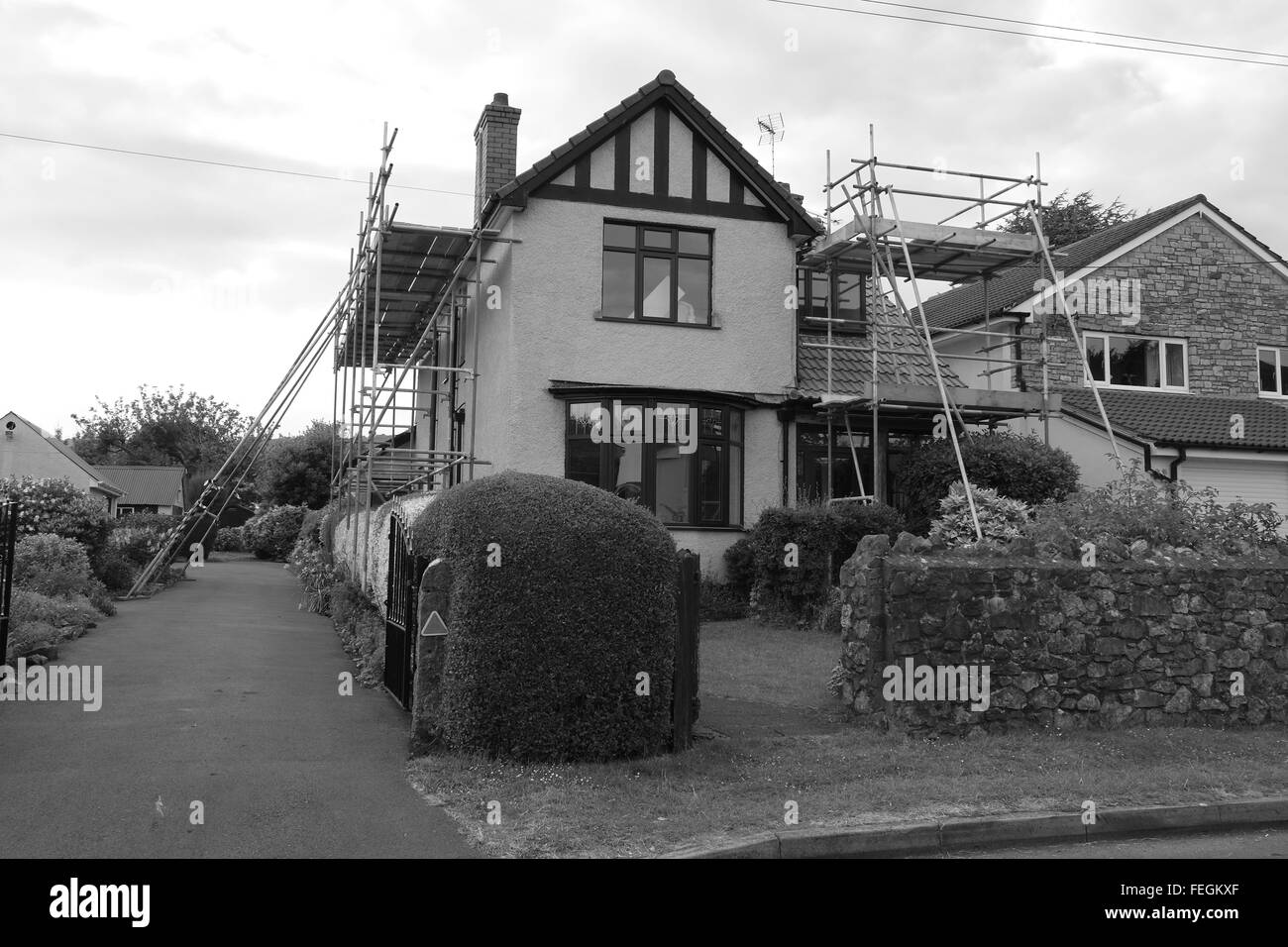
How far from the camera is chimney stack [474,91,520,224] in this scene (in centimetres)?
1927

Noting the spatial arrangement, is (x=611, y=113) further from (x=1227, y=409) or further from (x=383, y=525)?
(x=1227, y=409)

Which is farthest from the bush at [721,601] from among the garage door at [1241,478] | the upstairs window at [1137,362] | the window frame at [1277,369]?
the window frame at [1277,369]

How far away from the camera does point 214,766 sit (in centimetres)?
757

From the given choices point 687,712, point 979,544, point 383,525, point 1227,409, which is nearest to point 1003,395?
point 1227,409

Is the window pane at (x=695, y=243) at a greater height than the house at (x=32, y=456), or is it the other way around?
the window pane at (x=695, y=243)

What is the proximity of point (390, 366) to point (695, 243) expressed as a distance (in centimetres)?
542

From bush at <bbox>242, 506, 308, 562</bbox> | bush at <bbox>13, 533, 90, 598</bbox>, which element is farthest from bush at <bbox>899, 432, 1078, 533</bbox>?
bush at <bbox>242, 506, 308, 562</bbox>

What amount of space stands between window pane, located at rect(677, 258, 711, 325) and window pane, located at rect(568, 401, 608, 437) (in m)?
2.25

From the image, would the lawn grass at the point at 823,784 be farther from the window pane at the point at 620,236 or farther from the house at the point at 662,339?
the window pane at the point at 620,236

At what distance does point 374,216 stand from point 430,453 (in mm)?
4176

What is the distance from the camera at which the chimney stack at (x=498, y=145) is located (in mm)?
19266

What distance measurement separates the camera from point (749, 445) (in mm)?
18031

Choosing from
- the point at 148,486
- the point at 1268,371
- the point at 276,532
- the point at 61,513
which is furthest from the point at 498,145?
the point at 148,486

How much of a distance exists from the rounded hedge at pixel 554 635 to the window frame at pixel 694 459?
8873mm
